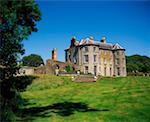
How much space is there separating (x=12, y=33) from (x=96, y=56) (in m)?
46.3

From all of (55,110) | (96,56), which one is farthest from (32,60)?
(55,110)

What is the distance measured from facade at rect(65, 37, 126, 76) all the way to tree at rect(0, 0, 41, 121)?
41838 mm

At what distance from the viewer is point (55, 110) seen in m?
18.5

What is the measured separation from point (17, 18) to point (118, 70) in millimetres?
54670

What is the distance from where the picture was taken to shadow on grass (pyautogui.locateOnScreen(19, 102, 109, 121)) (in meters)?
17.1

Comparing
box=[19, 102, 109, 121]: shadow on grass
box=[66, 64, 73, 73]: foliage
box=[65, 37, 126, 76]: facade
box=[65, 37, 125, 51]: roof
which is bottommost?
box=[19, 102, 109, 121]: shadow on grass

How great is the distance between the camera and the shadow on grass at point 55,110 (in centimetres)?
1708

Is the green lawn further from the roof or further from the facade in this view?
the roof

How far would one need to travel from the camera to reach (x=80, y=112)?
57.5 feet

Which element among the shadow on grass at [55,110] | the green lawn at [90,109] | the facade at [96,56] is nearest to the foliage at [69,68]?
the facade at [96,56]

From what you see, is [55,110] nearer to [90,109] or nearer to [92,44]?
[90,109]

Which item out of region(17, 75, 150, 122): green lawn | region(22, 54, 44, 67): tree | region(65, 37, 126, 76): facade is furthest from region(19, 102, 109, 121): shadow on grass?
region(22, 54, 44, 67): tree

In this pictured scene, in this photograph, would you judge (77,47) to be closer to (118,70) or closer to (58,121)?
(118,70)

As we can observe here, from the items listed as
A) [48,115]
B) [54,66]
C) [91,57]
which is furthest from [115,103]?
[91,57]
